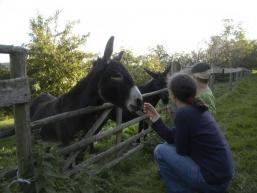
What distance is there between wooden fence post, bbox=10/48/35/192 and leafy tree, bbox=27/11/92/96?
12.0 m

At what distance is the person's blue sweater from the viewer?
4.08m

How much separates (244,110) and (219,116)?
41.4 inches

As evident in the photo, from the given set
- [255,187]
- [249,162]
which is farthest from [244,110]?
[255,187]

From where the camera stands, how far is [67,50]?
16969mm

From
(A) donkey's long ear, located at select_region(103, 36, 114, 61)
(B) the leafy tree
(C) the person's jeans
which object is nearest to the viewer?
(C) the person's jeans

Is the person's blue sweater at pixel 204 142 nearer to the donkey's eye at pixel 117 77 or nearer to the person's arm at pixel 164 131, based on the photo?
the person's arm at pixel 164 131

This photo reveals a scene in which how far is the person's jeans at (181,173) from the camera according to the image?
13.7 feet

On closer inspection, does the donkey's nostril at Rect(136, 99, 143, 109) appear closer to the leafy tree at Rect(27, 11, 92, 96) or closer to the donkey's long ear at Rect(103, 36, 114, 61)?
the donkey's long ear at Rect(103, 36, 114, 61)

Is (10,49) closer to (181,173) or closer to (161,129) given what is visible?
(161,129)

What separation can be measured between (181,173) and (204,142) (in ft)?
1.55

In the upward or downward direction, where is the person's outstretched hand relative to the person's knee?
upward

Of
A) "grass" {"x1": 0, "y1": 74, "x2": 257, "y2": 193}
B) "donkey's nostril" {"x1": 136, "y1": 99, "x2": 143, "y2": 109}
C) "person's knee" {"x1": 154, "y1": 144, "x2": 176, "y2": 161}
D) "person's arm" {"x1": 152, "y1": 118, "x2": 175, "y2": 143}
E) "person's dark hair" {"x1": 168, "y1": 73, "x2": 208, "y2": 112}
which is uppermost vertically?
"person's dark hair" {"x1": 168, "y1": 73, "x2": 208, "y2": 112}

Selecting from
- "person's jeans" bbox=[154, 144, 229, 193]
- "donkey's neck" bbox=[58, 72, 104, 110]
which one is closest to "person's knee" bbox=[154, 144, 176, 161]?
"person's jeans" bbox=[154, 144, 229, 193]

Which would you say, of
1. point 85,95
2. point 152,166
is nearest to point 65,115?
point 85,95
